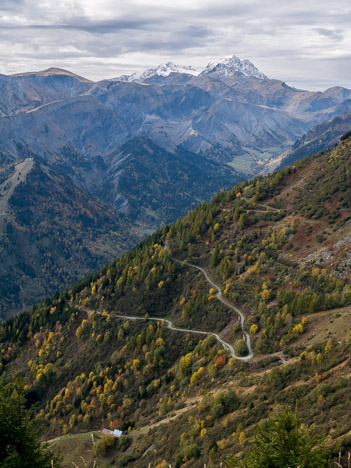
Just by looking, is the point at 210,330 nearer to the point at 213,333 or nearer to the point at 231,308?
the point at 213,333

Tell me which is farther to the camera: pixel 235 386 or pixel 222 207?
pixel 222 207

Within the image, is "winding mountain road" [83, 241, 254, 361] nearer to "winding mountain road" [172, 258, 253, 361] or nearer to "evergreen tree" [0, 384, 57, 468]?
"winding mountain road" [172, 258, 253, 361]

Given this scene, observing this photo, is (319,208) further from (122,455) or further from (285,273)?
(122,455)

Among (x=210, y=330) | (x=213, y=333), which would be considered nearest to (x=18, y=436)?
(x=213, y=333)

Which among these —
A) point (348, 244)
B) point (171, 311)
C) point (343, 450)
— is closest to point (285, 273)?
point (348, 244)

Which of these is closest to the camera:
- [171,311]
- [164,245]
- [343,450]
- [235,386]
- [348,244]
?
[343,450]

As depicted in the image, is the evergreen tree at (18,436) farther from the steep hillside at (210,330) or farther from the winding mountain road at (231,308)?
the winding mountain road at (231,308)

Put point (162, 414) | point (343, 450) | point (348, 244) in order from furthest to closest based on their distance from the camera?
1. point (348, 244)
2. point (162, 414)
3. point (343, 450)

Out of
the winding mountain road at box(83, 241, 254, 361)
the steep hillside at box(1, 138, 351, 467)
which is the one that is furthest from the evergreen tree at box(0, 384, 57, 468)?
the winding mountain road at box(83, 241, 254, 361)
